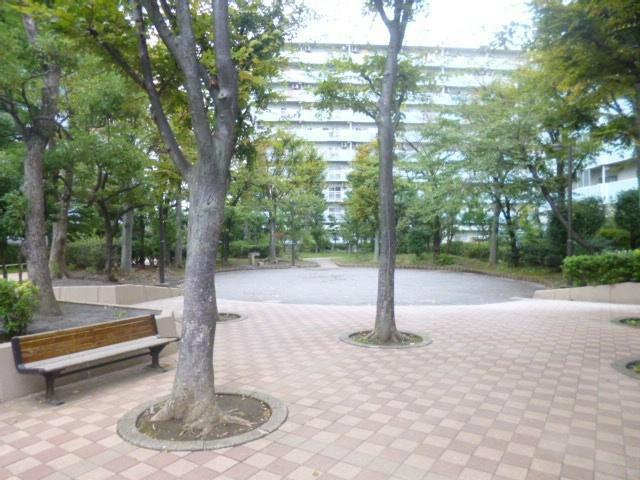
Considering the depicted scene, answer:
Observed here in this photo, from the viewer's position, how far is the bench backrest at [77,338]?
15.1ft

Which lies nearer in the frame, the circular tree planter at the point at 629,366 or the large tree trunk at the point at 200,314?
the large tree trunk at the point at 200,314

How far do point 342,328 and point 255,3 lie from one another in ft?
20.9

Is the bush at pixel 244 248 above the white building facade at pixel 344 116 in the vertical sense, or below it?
below

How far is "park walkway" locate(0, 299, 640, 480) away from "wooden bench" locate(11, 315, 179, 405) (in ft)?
0.97

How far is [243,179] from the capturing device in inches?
987

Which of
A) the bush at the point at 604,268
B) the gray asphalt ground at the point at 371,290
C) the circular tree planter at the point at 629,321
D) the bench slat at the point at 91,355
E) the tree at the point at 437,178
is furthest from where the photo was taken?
the tree at the point at 437,178

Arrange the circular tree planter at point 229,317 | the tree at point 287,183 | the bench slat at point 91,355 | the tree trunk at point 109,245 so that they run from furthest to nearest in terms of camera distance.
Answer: the tree at point 287,183, the tree trunk at point 109,245, the circular tree planter at point 229,317, the bench slat at point 91,355

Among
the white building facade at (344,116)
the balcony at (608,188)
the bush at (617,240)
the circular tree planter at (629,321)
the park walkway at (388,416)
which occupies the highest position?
the white building facade at (344,116)

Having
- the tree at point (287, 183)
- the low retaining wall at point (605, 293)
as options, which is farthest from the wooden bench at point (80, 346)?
the tree at point (287, 183)

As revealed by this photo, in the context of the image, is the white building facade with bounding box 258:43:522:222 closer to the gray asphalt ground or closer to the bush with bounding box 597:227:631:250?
the gray asphalt ground

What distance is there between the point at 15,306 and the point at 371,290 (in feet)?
40.2

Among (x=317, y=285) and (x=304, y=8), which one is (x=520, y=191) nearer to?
(x=317, y=285)

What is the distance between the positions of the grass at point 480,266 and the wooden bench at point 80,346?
16.5 meters

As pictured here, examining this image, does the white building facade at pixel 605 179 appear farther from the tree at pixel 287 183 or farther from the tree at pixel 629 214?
the tree at pixel 287 183
